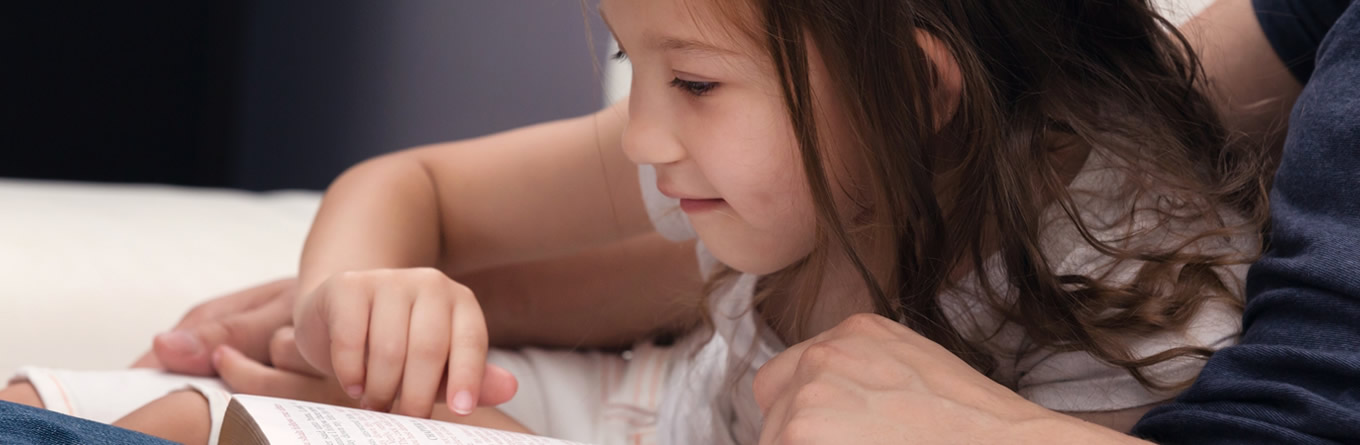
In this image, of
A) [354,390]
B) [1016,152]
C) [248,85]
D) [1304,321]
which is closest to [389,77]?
[248,85]

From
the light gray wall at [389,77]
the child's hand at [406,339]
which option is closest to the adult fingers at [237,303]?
the child's hand at [406,339]

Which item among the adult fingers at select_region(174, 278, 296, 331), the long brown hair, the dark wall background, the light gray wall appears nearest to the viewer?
the long brown hair

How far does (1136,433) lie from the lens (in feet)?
1.67

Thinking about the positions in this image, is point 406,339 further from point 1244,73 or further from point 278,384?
point 1244,73

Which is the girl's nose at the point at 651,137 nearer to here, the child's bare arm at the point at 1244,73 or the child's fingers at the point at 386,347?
the child's fingers at the point at 386,347

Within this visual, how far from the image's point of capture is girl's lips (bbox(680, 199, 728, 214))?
2.01 ft

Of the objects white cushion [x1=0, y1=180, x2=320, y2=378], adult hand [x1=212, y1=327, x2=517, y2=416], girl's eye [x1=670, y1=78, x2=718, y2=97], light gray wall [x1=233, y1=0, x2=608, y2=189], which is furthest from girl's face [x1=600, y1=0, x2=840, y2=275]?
light gray wall [x1=233, y1=0, x2=608, y2=189]

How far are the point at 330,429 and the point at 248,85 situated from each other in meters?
2.21

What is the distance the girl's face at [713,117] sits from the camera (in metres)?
0.56

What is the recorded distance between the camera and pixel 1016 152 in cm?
58

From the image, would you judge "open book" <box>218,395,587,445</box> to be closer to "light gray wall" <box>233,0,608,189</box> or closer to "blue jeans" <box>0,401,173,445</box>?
"blue jeans" <box>0,401,173,445</box>

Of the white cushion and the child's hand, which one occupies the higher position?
the child's hand

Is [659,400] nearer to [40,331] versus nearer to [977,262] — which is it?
[977,262]

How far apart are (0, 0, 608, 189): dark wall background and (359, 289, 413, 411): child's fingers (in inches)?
56.9
